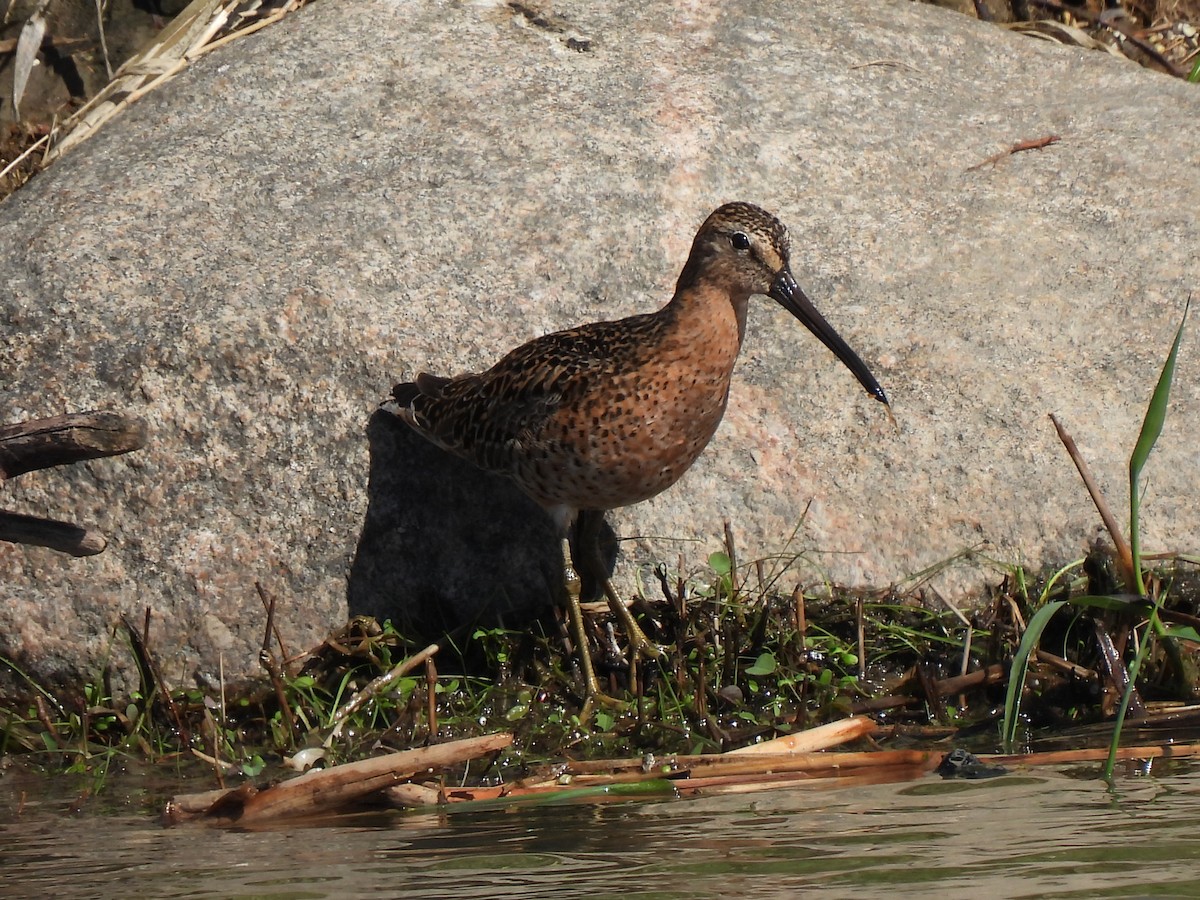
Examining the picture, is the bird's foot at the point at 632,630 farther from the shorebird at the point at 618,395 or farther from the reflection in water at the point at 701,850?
the reflection in water at the point at 701,850

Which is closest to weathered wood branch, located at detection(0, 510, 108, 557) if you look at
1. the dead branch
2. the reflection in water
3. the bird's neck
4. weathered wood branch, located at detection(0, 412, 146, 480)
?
weathered wood branch, located at detection(0, 412, 146, 480)

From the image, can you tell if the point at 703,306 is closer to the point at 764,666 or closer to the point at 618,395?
the point at 618,395

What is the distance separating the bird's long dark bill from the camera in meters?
5.04

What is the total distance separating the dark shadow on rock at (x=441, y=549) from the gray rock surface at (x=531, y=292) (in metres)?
0.01

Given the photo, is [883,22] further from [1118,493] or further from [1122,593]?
[1122,593]

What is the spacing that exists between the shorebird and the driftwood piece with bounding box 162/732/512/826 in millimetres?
1091

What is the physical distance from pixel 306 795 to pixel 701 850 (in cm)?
102

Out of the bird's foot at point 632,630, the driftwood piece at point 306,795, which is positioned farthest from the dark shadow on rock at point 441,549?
the driftwood piece at point 306,795

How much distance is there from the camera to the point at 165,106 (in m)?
6.18

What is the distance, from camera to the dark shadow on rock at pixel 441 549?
16.9 ft

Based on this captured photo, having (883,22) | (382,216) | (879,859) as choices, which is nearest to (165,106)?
(382,216)

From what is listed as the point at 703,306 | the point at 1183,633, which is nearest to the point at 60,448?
the point at 703,306

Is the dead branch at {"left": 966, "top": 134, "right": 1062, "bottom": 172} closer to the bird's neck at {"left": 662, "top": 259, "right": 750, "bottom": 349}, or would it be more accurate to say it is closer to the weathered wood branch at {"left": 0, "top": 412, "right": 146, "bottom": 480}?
the bird's neck at {"left": 662, "top": 259, "right": 750, "bottom": 349}

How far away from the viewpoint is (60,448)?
3.37 m
